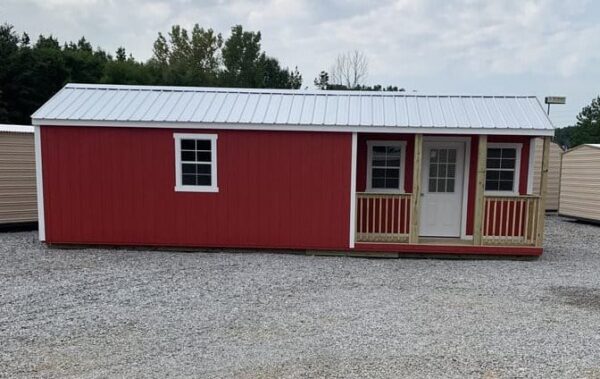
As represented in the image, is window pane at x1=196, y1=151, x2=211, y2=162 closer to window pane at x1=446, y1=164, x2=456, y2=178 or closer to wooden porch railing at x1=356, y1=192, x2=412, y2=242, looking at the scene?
wooden porch railing at x1=356, y1=192, x2=412, y2=242

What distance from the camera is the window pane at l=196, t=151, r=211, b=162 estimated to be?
25.8 feet

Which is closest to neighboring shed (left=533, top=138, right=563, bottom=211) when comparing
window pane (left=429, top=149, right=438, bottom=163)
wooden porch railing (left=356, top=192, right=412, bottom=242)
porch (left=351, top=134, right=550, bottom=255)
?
porch (left=351, top=134, right=550, bottom=255)

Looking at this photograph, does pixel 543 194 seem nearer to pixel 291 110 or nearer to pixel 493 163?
pixel 493 163

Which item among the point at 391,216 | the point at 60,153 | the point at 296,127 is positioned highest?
the point at 296,127

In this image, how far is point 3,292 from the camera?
17.9 feet

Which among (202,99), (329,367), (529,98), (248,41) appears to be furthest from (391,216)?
(248,41)

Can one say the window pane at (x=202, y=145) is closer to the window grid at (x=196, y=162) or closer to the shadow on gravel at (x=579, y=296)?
the window grid at (x=196, y=162)

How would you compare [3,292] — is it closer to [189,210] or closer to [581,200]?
[189,210]

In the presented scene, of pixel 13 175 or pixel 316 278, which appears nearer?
pixel 316 278

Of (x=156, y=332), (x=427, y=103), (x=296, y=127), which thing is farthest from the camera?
(x=427, y=103)

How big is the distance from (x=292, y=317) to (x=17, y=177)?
324 inches

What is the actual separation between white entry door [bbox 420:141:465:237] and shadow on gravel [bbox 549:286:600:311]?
103 inches

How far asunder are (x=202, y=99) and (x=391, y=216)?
4074 mm

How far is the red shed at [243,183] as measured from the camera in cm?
768
